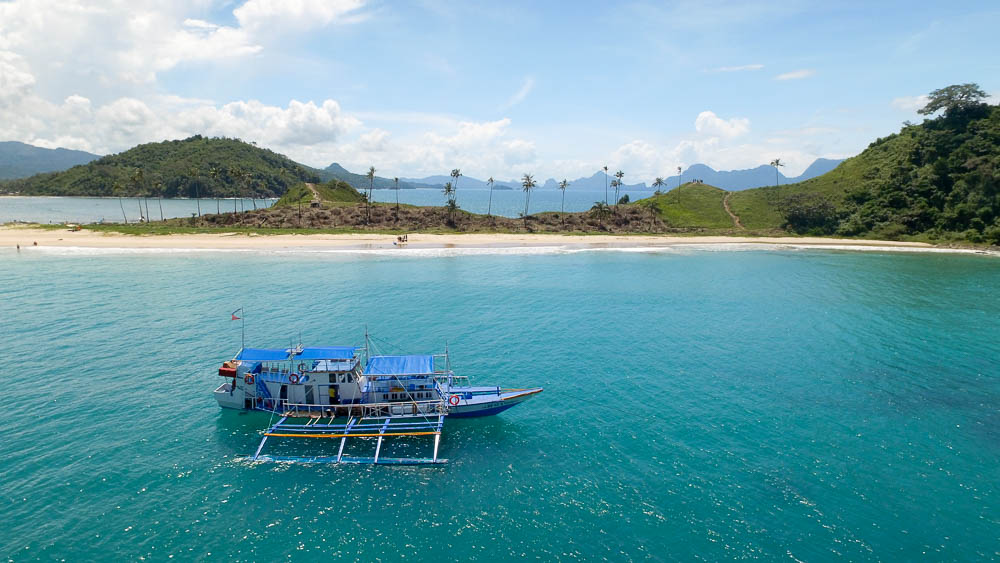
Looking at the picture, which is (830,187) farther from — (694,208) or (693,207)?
(693,207)

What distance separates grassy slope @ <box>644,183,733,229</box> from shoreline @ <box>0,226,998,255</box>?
54.4 ft

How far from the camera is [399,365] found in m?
38.5

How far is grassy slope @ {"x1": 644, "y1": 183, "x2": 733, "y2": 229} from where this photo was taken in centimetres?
16112

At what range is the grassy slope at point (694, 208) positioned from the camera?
529 feet

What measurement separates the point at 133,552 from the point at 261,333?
1279 inches

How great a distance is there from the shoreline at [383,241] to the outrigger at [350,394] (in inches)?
3321

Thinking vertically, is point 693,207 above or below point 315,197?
below

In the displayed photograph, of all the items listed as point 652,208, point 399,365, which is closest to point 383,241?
point 652,208

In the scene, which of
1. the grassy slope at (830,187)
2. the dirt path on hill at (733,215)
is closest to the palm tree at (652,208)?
the dirt path on hill at (733,215)

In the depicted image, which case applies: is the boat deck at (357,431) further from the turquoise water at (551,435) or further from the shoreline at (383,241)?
the shoreline at (383,241)

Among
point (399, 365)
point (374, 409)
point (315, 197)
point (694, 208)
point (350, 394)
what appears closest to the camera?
point (374, 409)

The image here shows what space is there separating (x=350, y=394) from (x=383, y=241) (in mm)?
97039

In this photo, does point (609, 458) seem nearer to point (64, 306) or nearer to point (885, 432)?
point (885, 432)

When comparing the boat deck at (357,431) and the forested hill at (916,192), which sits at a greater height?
the forested hill at (916,192)
